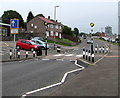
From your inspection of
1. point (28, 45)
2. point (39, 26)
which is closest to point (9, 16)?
point (39, 26)

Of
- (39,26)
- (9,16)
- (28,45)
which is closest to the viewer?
(28,45)

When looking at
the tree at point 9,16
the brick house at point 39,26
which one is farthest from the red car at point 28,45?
the tree at point 9,16

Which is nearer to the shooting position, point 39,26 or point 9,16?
point 39,26

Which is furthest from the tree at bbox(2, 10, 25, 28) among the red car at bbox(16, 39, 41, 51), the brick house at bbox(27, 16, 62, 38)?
the red car at bbox(16, 39, 41, 51)

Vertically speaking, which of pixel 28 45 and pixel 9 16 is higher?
pixel 9 16

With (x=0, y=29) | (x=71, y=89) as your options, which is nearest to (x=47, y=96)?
(x=71, y=89)

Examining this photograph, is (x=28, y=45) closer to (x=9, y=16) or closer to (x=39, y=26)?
(x=39, y=26)

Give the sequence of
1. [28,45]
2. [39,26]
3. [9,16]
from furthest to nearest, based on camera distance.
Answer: [9,16] < [39,26] < [28,45]

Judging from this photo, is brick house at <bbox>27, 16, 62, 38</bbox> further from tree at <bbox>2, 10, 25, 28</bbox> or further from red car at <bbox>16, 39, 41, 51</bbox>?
red car at <bbox>16, 39, 41, 51</bbox>

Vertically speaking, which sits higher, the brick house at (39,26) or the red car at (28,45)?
the brick house at (39,26)

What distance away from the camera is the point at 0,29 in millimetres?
44969

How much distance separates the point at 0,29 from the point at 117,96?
4303 centimetres

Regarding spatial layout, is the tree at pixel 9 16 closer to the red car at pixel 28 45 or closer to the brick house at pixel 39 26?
the brick house at pixel 39 26

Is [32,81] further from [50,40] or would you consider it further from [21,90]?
[50,40]
